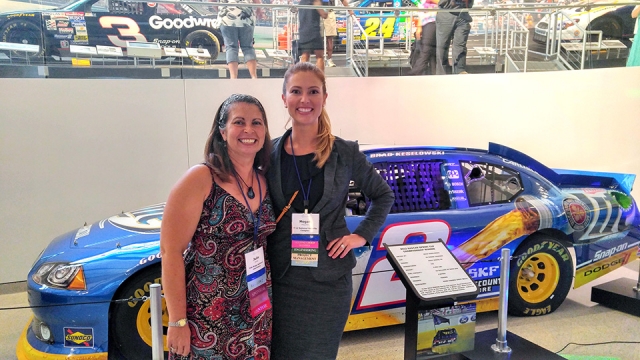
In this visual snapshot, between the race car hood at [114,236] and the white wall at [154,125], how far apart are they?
1533 millimetres

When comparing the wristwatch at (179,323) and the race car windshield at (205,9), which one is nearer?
the wristwatch at (179,323)

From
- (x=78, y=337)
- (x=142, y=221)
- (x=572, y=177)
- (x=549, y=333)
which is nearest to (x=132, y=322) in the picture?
(x=78, y=337)

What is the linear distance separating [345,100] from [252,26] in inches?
52.1

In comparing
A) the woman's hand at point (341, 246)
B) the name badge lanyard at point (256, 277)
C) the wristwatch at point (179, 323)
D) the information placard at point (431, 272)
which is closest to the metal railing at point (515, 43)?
the information placard at point (431, 272)

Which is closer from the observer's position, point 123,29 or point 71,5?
point 71,5

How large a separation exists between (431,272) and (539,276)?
1.81 m

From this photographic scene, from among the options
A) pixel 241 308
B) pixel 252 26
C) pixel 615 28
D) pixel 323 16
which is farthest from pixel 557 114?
pixel 241 308

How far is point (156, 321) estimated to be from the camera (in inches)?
73.9

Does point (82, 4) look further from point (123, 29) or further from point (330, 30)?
point (330, 30)

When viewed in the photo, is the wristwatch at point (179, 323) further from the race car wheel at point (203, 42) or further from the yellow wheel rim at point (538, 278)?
the race car wheel at point (203, 42)

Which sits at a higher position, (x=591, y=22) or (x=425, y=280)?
(x=591, y=22)

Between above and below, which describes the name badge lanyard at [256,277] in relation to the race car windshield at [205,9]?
below

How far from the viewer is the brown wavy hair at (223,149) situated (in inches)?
63.3

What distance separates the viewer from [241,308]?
5.37 feet
